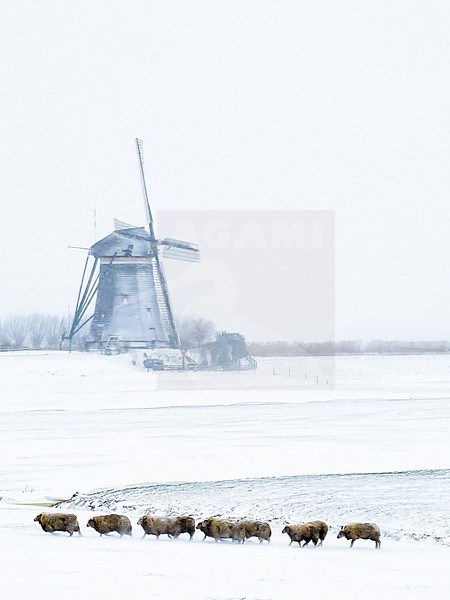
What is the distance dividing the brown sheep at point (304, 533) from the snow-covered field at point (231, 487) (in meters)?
0.16

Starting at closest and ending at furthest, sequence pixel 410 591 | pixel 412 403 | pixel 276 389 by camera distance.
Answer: pixel 410 591, pixel 412 403, pixel 276 389

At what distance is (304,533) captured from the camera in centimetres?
935

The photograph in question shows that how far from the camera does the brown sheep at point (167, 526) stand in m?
9.61

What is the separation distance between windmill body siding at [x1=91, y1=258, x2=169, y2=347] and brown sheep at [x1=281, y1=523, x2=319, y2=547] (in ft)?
→ 143

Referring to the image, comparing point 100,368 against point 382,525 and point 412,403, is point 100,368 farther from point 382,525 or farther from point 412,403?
point 382,525

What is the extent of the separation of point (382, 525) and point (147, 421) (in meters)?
14.7

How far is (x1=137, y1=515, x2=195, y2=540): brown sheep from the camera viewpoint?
9609mm

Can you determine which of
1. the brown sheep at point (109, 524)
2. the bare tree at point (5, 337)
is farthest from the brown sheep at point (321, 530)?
the bare tree at point (5, 337)

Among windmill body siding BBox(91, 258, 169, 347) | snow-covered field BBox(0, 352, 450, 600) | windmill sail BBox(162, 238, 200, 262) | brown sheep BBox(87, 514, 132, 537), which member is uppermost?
windmill sail BBox(162, 238, 200, 262)

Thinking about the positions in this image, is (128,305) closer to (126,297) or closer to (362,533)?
(126,297)

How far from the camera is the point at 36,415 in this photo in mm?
28125

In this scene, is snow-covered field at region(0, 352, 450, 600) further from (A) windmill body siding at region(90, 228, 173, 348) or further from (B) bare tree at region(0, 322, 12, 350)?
(B) bare tree at region(0, 322, 12, 350)

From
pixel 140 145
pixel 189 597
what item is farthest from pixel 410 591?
pixel 140 145

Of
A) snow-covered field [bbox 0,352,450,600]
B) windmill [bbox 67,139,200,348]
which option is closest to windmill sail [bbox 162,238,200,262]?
windmill [bbox 67,139,200,348]
